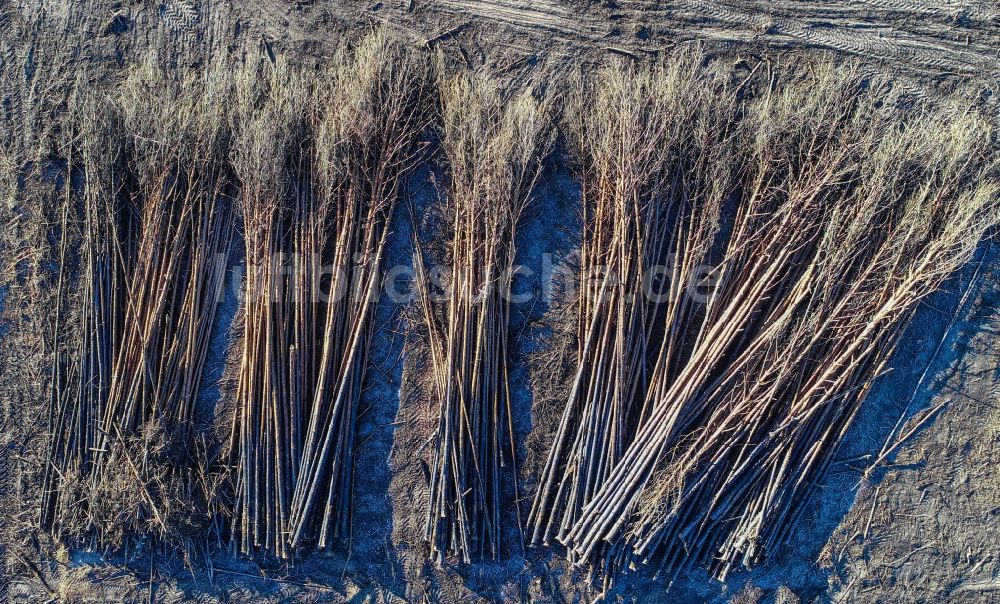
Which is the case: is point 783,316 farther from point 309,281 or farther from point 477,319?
point 309,281

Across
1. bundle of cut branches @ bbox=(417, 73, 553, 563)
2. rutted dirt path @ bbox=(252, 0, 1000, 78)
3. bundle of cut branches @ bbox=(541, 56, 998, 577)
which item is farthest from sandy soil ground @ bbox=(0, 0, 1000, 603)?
bundle of cut branches @ bbox=(541, 56, 998, 577)

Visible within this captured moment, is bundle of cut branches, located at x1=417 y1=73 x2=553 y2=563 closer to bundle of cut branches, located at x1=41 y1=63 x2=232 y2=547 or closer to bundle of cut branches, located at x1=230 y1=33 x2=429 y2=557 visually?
bundle of cut branches, located at x1=230 y1=33 x2=429 y2=557

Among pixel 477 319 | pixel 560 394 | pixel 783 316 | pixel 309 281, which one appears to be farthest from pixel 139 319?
pixel 783 316

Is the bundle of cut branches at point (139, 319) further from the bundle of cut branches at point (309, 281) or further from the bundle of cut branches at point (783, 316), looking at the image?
the bundle of cut branches at point (783, 316)

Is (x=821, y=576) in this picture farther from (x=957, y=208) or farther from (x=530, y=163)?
(x=530, y=163)

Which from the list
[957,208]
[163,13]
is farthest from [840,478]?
[163,13]
